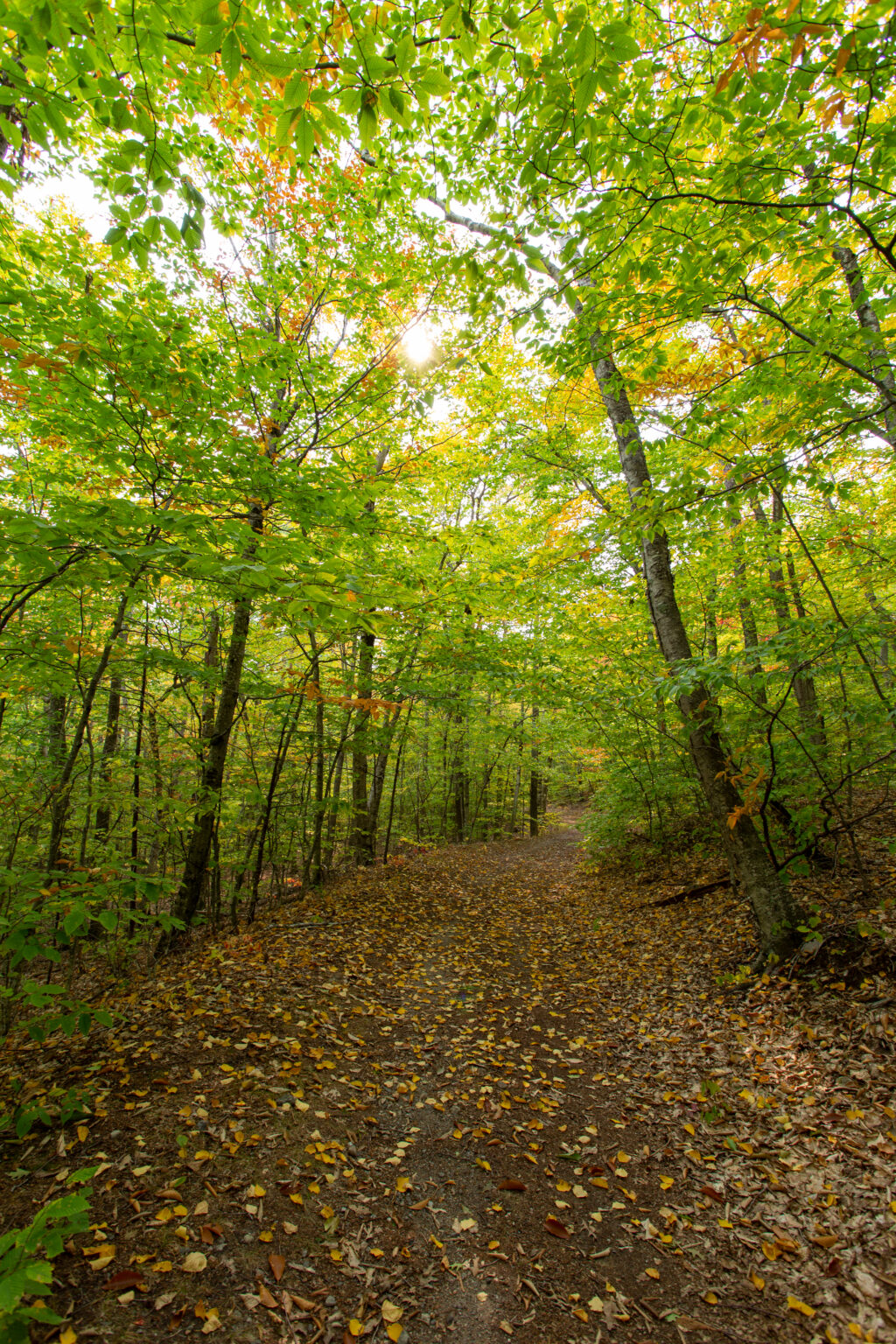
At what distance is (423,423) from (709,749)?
7306mm

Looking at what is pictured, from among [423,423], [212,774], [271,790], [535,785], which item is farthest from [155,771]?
[535,785]

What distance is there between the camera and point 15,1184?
8.79 ft

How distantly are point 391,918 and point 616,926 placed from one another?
348cm

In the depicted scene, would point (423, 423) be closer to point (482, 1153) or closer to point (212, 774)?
point (212, 774)

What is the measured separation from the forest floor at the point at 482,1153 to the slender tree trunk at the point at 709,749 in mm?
469

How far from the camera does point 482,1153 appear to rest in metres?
3.45

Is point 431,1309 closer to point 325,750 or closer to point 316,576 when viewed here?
point 316,576

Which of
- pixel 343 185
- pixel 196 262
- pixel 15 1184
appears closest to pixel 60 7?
pixel 196 262

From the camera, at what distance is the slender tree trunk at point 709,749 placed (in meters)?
5.10

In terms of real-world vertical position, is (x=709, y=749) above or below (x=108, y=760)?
below

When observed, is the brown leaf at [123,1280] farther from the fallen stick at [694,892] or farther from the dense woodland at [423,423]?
the fallen stick at [694,892]

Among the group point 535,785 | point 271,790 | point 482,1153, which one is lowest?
point 482,1153

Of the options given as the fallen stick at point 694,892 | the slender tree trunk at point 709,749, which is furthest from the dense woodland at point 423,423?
the fallen stick at point 694,892

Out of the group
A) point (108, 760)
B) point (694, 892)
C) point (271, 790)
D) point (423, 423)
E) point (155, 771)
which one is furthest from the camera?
point (423, 423)
